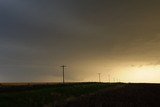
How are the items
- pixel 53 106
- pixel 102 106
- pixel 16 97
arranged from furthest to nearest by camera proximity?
pixel 16 97, pixel 53 106, pixel 102 106

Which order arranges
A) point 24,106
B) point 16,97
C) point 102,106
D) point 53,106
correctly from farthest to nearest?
point 16,97, point 24,106, point 53,106, point 102,106

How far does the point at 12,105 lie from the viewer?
3531 centimetres

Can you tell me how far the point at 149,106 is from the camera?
93.5 ft

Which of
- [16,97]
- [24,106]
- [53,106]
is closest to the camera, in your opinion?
[53,106]

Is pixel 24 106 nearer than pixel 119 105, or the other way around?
pixel 119 105

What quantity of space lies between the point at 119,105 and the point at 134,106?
1.24m

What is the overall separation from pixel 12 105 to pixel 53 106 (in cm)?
590

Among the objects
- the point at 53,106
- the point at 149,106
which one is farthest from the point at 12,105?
the point at 149,106

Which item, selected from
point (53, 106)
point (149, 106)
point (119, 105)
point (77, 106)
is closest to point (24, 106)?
point (53, 106)

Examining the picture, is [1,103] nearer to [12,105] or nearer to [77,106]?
[12,105]

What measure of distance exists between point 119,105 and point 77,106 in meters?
3.29

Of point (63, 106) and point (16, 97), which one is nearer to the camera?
point (63, 106)

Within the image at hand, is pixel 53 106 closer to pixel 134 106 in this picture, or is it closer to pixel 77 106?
pixel 77 106

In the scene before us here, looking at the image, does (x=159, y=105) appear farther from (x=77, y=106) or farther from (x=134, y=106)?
(x=77, y=106)
